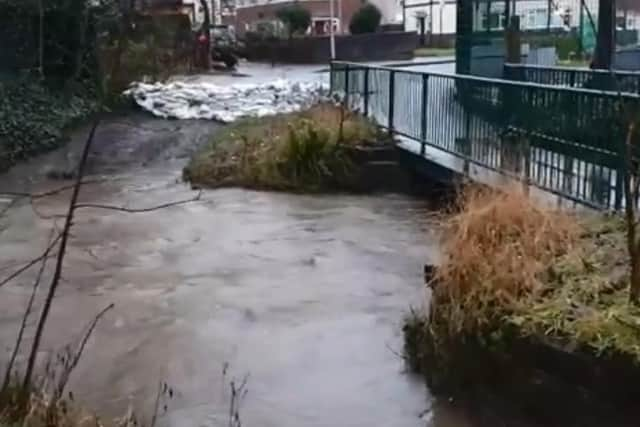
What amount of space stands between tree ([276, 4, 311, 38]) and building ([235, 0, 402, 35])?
175cm

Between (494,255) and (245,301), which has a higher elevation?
(494,255)

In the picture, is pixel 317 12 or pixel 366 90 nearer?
pixel 366 90

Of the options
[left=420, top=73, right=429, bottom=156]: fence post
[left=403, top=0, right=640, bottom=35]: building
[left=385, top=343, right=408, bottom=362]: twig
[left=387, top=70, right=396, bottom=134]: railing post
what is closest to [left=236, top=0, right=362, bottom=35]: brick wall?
[left=403, top=0, right=640, bottom=35]: building

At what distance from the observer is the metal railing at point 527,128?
7973 mm

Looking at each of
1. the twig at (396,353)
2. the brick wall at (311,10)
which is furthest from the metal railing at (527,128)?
the brick wall at (311,10)

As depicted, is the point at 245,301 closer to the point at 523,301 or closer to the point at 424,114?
the point at 523,301

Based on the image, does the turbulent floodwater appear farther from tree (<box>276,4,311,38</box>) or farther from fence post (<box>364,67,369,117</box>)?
tree (<box>276,4,311,38</box>)

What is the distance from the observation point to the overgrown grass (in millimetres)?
13820

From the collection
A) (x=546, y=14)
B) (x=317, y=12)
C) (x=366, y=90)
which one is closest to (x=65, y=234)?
(x=366, y=90)

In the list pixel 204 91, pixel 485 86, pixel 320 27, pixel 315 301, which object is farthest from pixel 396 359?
pixel 320 27

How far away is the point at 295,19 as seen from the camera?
153 ft

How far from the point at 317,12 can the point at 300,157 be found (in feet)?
149

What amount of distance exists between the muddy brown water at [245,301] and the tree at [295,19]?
32.8 meters

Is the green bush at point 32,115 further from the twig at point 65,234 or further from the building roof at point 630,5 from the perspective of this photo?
the twig at point 65,234
